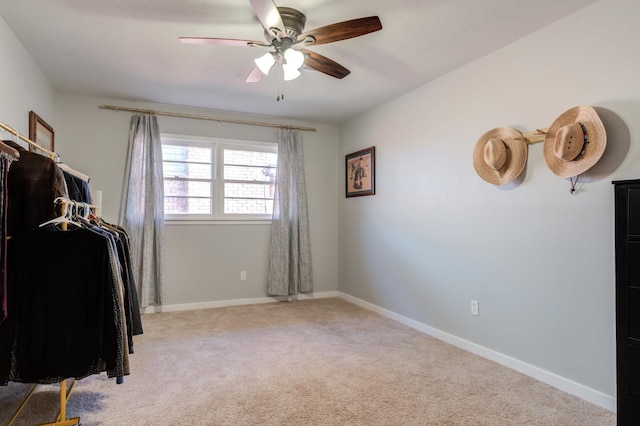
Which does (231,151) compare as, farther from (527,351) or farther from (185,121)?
(527,351)

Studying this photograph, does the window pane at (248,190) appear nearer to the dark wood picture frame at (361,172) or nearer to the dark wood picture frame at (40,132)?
the dark wood picture frame at (361,172)

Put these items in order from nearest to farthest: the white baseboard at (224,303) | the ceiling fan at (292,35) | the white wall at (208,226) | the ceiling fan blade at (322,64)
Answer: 1. the ceiling fan at (292,35)
2. the ceiling fan blade at (322,64)
3. the white wall at (208,226)
4. the white baseboard at (224,303)

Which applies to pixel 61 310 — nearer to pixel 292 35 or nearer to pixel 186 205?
pixel 292 35

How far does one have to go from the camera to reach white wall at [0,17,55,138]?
8.33 ft

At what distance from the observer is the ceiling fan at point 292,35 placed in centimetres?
197

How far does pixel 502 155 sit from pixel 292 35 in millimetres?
1713

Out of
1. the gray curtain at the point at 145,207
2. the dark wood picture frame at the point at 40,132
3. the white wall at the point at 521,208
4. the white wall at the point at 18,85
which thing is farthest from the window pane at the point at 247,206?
the white wall at the point at 18,85

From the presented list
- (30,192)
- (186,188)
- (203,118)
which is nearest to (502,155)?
(30,192)

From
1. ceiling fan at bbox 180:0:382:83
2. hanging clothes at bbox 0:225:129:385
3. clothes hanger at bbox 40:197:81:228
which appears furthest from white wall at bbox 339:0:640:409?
clothes hanger at bbox 40:197:81:228

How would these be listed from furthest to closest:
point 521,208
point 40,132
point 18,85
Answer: point 40,132, point 18,85, point 521,208

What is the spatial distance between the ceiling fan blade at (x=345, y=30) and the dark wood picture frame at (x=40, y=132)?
239 cm

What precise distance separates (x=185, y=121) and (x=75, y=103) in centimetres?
114

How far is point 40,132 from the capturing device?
3.33 m

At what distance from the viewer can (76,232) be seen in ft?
5.51
